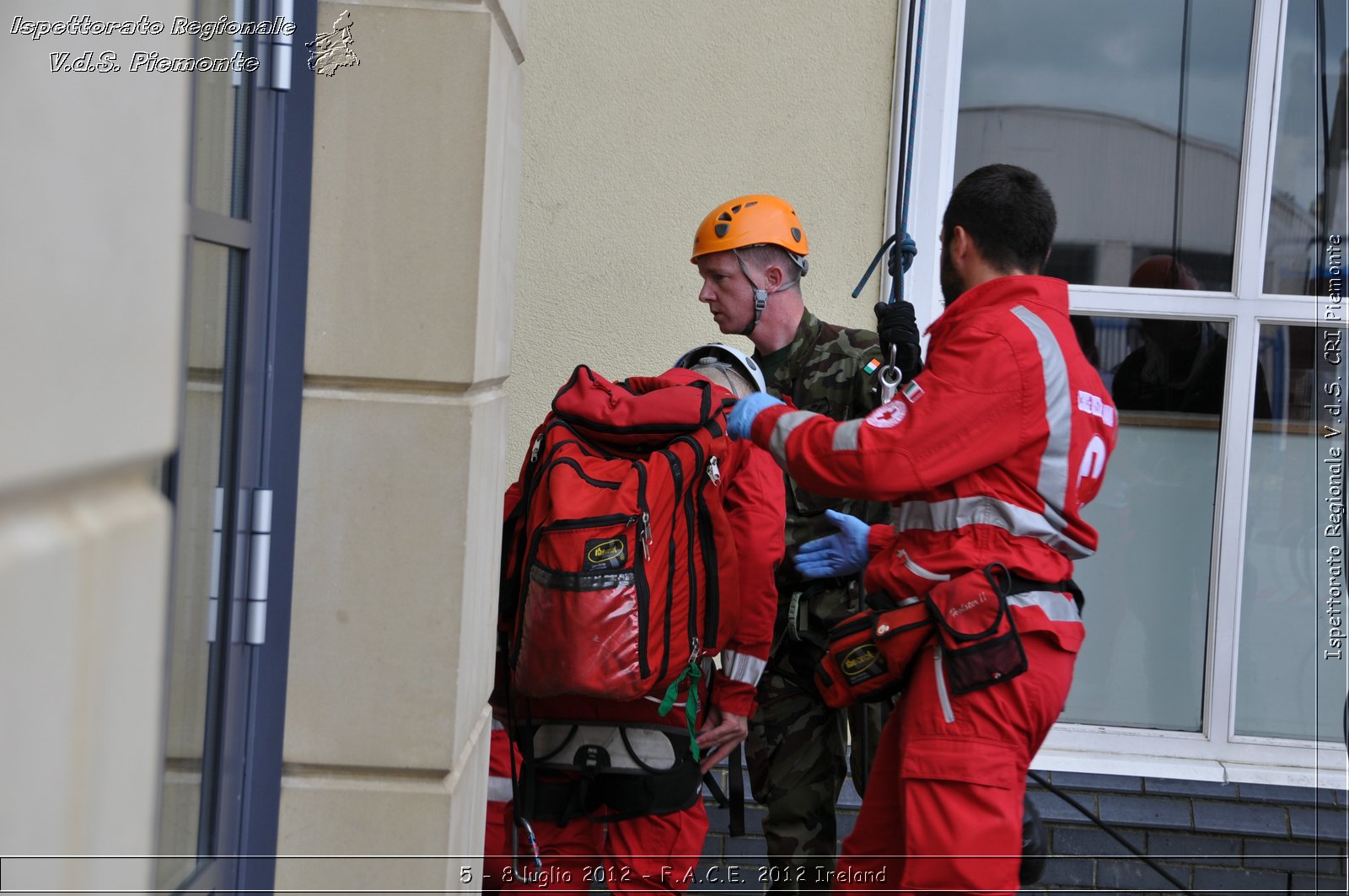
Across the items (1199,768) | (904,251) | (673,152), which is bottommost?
(1199,768)

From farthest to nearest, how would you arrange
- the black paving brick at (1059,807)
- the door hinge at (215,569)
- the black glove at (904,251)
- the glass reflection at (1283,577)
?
1. the glass reflection at (1283,577)
2. the black paving brick at (1059,807)
3. the black glove at (904,251)
4. the door hinge at (215,569)

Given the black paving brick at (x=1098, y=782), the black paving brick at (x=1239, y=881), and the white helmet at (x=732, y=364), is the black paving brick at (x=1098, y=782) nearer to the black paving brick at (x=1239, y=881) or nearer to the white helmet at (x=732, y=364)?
the black paving brick at (x=1239, y=881)

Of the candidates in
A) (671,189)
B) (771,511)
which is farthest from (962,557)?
(671,189)

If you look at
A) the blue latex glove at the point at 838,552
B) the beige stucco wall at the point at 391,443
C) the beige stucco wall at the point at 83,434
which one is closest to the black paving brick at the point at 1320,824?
the blue latex glove at the point at 838,552

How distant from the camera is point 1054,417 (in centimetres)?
248

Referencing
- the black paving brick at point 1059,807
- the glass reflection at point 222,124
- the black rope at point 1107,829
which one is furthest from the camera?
the black paving brick at point 1059,807

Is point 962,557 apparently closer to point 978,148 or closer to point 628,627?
point 628,627

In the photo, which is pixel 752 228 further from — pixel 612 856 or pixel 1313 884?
pixel 1313 884

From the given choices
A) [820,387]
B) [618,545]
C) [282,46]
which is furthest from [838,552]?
[282,46]

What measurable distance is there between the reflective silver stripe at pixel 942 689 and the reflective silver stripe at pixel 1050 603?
0.19 meters

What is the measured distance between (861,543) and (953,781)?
2.96ft

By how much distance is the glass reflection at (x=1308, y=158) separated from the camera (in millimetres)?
4156

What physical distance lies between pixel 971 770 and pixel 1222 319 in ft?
8.27

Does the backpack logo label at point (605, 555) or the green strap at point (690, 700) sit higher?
the backpack logo label at point (605, 555)
